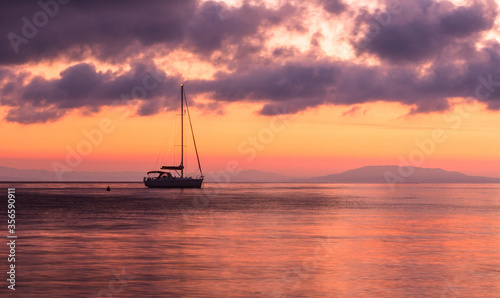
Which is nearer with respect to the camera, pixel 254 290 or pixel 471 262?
pixel 254 290

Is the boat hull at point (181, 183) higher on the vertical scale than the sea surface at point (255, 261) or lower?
higher

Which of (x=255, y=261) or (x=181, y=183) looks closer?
(x=255, y=261)

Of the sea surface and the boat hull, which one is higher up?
the boat hull

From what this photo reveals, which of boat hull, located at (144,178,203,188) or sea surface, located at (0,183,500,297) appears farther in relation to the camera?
boat hull, located at (144,178,203,188)

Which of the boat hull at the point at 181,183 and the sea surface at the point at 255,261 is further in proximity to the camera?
the boat hull at the point at 181,183

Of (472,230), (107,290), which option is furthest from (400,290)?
(472,230)

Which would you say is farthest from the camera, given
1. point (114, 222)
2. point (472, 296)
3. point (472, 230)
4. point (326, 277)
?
point (114, 222)

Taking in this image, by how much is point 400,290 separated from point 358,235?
22625mm

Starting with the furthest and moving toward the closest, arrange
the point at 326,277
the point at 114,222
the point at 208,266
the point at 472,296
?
the point at 114,222
the point at 208,266
the point at 326,277
the point at 472,296

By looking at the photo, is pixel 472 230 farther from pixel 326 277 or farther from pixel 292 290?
pixel 292 290

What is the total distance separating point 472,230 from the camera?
5441 centimetres

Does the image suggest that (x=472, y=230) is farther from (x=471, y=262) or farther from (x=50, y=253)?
(x=50, y=253)

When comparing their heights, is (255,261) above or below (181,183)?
below

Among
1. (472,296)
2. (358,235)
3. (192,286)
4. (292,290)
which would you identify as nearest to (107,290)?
(192,286)
